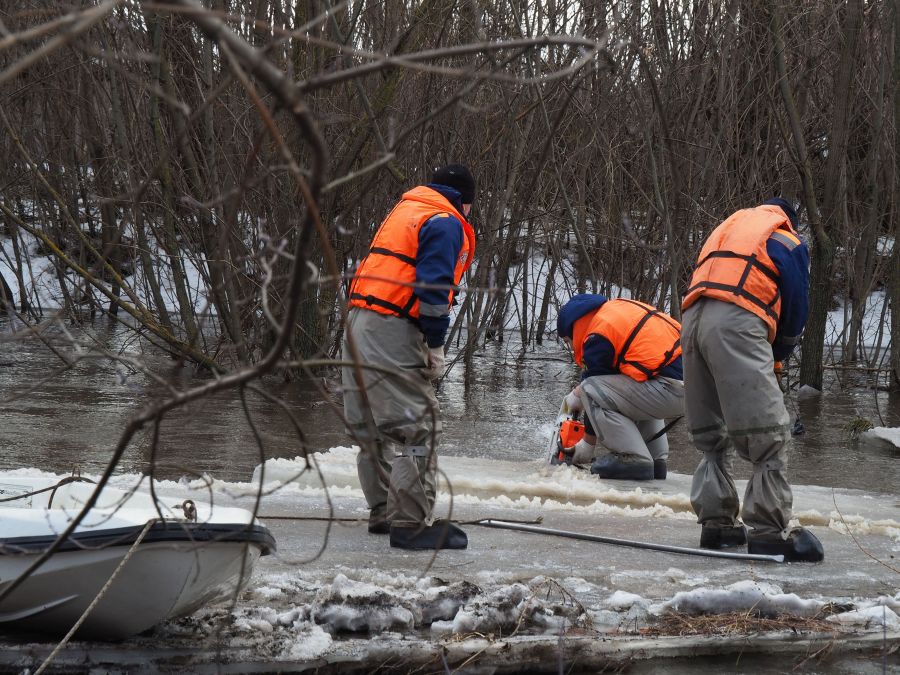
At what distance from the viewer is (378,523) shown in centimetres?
560

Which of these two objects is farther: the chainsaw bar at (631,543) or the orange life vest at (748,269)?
the chainsaw bar at (631,543)

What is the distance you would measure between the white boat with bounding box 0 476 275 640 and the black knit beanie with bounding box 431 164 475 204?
7.43 ft

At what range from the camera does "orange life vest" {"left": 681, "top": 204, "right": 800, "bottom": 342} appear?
202 inches

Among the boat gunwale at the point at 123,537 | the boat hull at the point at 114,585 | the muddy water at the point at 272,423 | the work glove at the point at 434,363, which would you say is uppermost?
the work glove at the point at 434,363

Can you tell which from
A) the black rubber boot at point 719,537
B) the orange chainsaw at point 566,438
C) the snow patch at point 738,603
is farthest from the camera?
the orange chainsaw at point 566,438

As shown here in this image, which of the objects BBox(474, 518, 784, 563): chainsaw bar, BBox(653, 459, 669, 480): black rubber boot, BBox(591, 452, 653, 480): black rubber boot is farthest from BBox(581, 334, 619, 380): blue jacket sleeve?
BBox(474, 518, 784, 563): chainsaw bar

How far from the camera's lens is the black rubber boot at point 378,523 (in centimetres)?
559

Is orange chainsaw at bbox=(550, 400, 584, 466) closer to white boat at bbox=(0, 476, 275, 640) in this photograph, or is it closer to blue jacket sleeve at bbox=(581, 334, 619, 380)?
blue jacket sleeve at bbox=(581, 334, 619, 380)

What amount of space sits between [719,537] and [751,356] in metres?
0.97

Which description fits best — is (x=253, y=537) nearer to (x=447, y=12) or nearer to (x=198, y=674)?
(x=198, y=674)

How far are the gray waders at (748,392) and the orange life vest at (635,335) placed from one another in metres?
2.20

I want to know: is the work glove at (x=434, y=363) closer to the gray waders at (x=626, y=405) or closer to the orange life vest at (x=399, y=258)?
the orange life vest at (x=399, y=258)

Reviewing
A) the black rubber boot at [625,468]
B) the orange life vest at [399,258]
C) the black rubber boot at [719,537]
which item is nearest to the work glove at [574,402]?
the black rubber boot at [625,468]

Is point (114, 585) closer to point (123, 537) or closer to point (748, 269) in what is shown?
point (123, 537)
